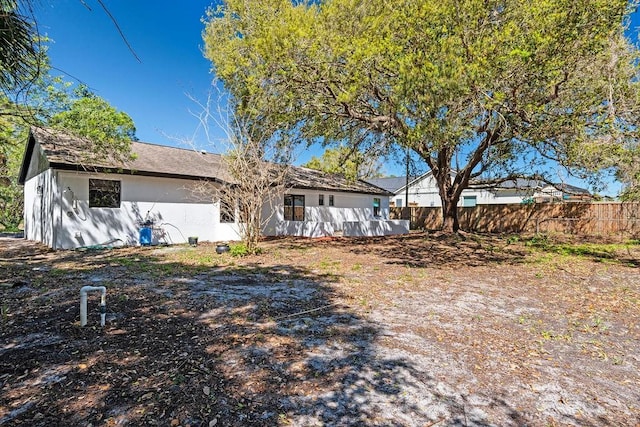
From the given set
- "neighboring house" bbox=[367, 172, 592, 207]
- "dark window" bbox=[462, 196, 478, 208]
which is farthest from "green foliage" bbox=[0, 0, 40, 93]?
"dark window" bbox=[462, 196, 478, 208]

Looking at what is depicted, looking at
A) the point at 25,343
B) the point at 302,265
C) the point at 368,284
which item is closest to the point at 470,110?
the point at 368,284

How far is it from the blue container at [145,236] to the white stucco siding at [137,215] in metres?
0.20

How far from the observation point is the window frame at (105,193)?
11.7 metres

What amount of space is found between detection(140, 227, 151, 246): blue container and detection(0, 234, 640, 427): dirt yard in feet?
15.8

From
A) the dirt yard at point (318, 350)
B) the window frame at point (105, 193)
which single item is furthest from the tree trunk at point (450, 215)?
the window frame at point (105, 193)

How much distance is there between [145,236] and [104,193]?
198 centimetres

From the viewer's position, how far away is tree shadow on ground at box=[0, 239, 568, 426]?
2518mm

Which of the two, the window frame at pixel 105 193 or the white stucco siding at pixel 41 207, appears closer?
the white stucco siding at pixel 41 207

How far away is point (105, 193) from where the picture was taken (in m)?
12.0

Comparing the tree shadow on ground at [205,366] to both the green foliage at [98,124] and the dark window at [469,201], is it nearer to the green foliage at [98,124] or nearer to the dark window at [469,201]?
the green foliage at [98,124]

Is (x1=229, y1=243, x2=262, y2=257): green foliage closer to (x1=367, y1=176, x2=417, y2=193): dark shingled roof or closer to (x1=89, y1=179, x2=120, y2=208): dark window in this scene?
(x1=89, y1=179, x2=120, y2=208): dark window

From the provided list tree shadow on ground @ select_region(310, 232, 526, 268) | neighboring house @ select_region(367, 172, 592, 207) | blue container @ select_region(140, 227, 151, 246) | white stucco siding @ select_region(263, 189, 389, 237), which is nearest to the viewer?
tree shadow on ground @ select_region(310, 232, 526, 268)

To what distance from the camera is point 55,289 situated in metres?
5.91

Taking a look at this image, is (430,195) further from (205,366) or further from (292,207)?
(205,366)
